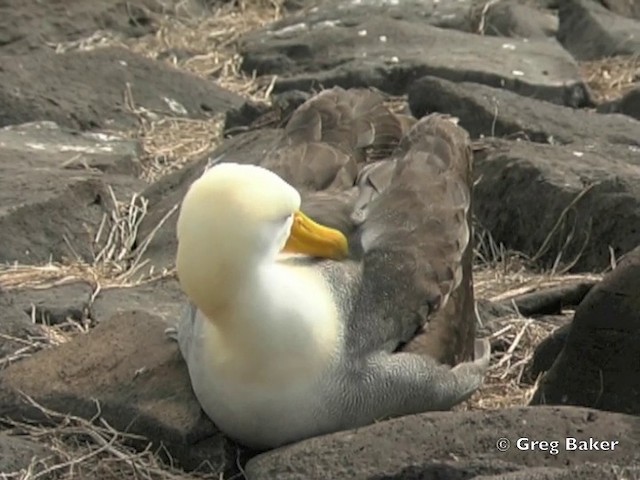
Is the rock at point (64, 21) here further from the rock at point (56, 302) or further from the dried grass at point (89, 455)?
the dried grass at point (89, 455)

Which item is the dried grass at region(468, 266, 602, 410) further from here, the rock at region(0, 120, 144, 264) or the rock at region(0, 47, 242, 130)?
Result: the rock at region(0, 47, 242, 130)

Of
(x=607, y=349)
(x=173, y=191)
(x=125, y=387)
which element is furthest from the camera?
(x=173, y=191)

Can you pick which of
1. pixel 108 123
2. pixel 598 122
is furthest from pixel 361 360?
pixel 108 123

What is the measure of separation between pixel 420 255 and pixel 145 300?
145 cm

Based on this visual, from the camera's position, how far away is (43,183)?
719 centimetres

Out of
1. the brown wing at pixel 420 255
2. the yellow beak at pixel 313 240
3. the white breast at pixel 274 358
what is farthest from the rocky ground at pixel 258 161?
the yellow beak at pixel 313 240

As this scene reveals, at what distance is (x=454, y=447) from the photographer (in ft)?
14.5

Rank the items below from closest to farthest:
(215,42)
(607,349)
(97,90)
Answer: (607,349), (97,90), (215,42)

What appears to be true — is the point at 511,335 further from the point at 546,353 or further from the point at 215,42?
the point at 215,42

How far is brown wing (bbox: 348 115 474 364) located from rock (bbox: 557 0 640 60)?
476 cm

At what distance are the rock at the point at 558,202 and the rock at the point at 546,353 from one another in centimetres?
98

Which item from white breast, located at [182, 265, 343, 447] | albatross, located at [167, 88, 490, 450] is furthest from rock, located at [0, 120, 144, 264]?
white breast, located at [182, 265, 343, 447]

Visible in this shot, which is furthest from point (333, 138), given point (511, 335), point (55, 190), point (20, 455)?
point (55, 190)

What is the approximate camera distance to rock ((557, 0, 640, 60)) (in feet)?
33.5
